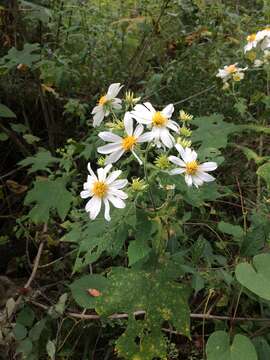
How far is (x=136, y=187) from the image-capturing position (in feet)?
4.09

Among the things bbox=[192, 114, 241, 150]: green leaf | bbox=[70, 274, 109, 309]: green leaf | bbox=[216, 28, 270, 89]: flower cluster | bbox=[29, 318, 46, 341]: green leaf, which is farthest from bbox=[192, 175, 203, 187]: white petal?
bbox=[216, 28, 270, 89]: flower cluster

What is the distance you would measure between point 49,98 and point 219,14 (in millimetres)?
1184

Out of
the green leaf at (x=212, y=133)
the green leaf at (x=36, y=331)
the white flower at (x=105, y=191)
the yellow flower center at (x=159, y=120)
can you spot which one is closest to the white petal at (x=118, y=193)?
the white flower at (x=105, y=191)

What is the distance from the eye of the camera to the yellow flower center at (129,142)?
1.29 meters

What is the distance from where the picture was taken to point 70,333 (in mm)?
1857

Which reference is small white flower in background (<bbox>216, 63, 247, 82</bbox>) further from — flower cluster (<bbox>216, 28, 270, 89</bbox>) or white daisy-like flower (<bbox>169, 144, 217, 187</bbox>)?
white daisy-like flower (<bbox>169, 144, 217, 187</bbox>)

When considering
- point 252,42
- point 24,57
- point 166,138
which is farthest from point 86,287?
point 252,42

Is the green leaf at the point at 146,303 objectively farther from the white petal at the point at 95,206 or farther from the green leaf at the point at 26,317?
the green leaf at the point at 26,317

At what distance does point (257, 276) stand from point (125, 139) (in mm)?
515

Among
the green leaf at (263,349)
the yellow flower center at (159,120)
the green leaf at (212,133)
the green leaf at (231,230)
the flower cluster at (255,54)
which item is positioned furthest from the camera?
the flower cluster at (255,54)

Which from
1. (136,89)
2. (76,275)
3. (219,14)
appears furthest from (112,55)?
(76,275)

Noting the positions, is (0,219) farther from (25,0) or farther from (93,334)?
(25,0)

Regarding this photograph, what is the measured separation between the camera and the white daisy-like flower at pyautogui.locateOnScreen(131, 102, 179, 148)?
4.30 ft

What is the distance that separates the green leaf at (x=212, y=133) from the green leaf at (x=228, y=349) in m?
0.74
